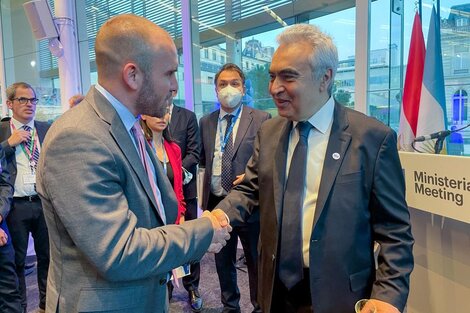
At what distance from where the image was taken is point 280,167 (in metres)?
1.32

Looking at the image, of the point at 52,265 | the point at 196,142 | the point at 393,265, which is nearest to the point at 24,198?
the point at 196,142

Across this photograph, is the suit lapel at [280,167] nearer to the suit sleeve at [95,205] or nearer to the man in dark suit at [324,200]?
the man in dark suit at [324,200]

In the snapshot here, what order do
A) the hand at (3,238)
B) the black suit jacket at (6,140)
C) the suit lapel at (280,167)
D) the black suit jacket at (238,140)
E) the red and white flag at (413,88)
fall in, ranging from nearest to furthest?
the suit lapel at (280,167)
the red and white flag at (413,88)
the hand at (3,238)
the black suit jacket at (238,140)
the black suit jacket at (6,140)

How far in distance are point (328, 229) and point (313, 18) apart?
10.3ft

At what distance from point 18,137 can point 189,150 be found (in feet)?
4.60

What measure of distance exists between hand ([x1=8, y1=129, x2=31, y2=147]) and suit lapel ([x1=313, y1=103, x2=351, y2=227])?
2661mm

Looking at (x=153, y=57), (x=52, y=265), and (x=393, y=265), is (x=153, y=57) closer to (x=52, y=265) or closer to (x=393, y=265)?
(x=52, y=265)

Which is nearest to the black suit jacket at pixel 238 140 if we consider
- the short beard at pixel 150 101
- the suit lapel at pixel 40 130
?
the suit lapel at pixel 40 130

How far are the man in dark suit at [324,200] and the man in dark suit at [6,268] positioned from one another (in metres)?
2.06

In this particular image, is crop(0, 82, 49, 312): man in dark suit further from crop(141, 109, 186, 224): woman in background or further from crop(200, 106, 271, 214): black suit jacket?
crop(200, 106, 271, 214): black suit jacket

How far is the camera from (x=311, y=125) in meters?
1.31

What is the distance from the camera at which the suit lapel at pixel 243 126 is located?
2650 millimetres

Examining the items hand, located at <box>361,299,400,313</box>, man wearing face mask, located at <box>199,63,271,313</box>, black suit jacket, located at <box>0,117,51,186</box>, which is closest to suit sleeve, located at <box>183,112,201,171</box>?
man wearing face mask, located at <box>199,63,271,313</box>

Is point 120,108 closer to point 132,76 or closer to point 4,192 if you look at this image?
point 132,76
